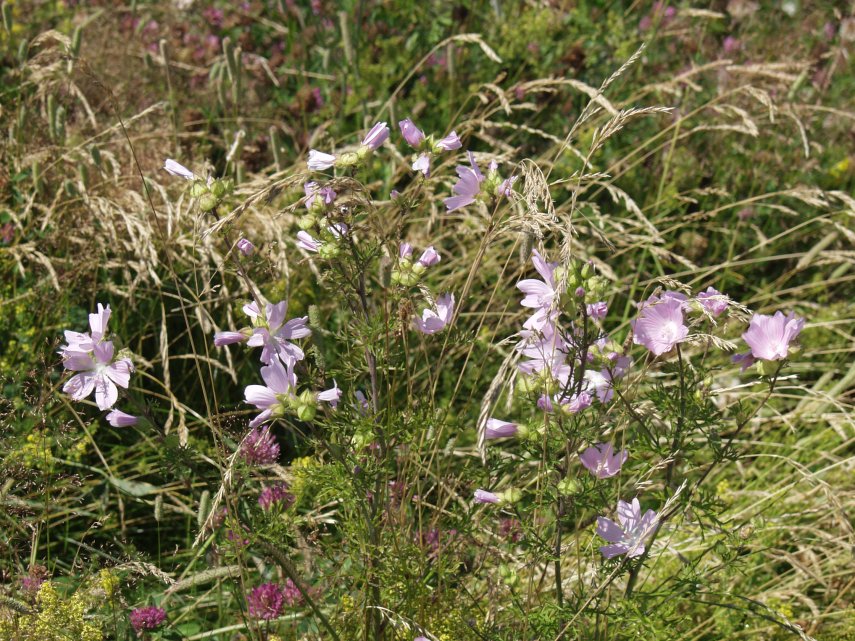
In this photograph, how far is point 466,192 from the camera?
58.4 inches

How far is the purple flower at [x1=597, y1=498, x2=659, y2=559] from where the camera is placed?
141 centimetres

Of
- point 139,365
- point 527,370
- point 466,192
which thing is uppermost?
point 466,192

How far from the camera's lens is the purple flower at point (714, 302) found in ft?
4.33

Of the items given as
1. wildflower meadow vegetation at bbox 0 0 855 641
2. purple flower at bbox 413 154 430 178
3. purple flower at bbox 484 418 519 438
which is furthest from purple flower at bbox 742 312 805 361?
purple flower at bbox 413 154 430 178

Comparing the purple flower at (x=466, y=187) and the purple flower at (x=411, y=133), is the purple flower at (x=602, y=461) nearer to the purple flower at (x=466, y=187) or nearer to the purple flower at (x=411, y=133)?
the purple flower at (x=466, y=187)

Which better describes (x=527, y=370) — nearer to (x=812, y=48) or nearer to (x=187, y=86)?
(x=187, y=86)

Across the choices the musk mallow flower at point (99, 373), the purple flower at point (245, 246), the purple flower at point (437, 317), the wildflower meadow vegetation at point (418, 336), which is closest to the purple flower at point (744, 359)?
the wildflower meadow vegetation at point (418, 336)

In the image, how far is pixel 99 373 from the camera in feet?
4.59

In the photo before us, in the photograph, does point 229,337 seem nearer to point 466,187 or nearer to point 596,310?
point 466,187

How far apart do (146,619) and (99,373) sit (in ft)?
2.10

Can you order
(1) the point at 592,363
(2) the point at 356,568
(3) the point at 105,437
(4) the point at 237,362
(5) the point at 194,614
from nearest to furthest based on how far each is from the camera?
(1) the point at 592,363, (2) the point at 356,568, (5) the point at 194,614, (3) the point at 105,437, (4) the point at 237,362

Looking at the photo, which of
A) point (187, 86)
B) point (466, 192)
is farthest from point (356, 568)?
point (187, 86)

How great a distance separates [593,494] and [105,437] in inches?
61.6

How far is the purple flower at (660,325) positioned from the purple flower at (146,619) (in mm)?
1124
